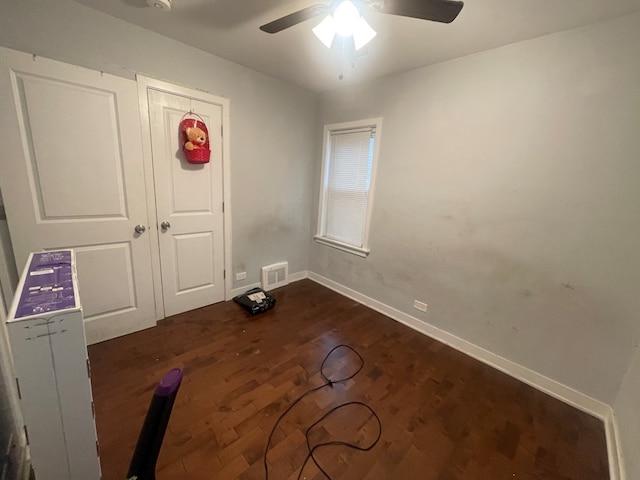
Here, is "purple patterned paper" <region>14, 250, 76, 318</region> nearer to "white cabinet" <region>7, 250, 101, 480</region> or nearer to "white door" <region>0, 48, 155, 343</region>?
"white cabinet" <region>7, 250, 101, 480</region>

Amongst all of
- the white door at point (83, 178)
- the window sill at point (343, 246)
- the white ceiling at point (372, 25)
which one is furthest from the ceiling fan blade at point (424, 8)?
the window sill at point (343, 246)

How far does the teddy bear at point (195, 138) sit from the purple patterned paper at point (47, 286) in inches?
52.6

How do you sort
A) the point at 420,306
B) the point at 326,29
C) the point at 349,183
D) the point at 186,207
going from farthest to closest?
the point at 349,183 → the point at 420,306 → the point at 186,207 → the point at 326,29

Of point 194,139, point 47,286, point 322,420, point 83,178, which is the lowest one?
point 322,420

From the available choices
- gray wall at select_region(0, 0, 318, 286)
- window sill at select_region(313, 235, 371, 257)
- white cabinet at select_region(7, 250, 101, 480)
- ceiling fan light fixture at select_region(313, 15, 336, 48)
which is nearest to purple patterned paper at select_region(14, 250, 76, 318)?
white cabinet at select_region(7, 250, 101, 480)

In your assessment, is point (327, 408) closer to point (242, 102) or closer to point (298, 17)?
point (298, 17)

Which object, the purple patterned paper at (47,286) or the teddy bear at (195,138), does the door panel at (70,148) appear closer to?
the teddy bear at (195,138)

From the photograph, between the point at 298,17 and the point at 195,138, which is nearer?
the point at 298,17

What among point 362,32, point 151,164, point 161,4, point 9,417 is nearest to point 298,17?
point 362,32

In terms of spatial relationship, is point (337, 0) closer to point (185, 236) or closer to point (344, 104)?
point (344, 104)

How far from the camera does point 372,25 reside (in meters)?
1.70

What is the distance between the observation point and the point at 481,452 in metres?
1.40

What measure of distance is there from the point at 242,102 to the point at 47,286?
7.41ft

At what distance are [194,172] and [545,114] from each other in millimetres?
2715
